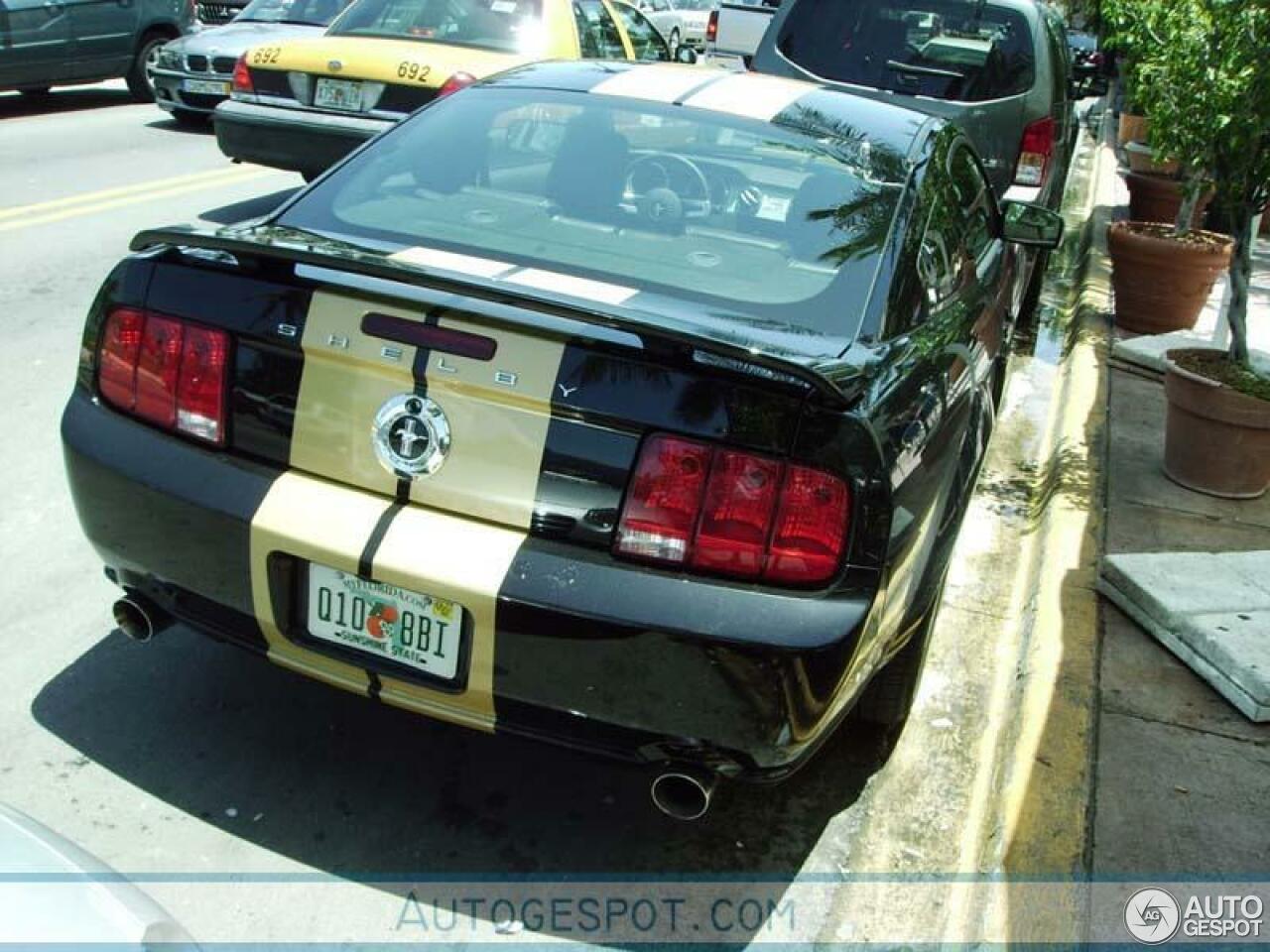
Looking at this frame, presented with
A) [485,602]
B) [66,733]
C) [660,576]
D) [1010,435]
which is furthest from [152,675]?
[1010,435]

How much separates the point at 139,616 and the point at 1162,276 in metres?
6.34

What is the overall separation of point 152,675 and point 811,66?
6.04m

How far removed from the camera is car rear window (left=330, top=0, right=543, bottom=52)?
8531 mm

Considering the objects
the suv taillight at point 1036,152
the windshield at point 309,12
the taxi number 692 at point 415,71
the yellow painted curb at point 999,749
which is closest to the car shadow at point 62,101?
the windshield at point 309,12

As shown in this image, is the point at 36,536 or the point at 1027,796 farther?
the point at 36,536

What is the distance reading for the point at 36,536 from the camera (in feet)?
13.8

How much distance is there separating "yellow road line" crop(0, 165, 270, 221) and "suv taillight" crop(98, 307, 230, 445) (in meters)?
6.03

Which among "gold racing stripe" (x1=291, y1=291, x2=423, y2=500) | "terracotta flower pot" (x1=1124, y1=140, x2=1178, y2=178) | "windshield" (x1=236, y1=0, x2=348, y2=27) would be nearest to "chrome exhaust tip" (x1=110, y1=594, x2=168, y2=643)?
"gold racing stripe" (x1=291, y1=291, x2=423, y2=500)

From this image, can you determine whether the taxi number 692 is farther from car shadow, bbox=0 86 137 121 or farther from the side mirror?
car shadow, bbox=0 86 137 121

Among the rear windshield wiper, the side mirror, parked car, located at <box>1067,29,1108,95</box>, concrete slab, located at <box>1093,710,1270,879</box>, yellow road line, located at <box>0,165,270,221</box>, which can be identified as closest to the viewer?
concrete slab, located at <box>1093,710,1270,879</box>

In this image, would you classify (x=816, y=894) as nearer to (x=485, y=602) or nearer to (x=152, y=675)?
(x=485, y=602)

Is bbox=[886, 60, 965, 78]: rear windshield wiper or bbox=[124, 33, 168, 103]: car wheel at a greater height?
bbox=[886, 60, 965, 78]: rear windshield wiper

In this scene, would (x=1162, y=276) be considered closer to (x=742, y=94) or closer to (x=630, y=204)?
(x=742, y=94)

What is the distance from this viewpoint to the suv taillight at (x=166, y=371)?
9.32 feet
